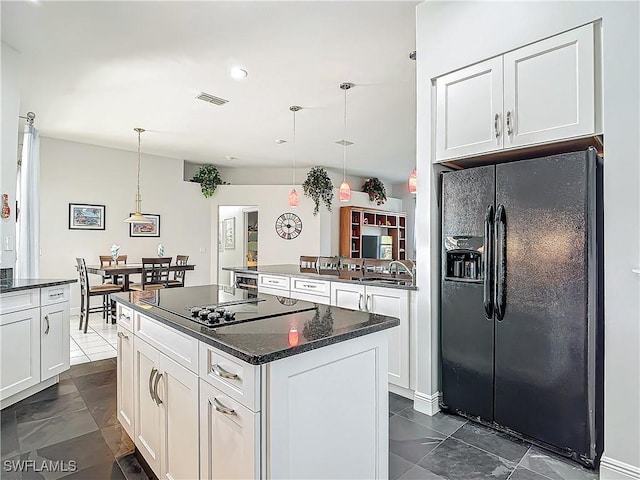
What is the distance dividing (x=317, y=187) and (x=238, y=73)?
425 cm

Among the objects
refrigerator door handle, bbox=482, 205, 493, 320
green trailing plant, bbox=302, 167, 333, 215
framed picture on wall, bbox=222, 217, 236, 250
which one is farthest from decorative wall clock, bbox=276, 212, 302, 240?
refrigerator door handle, bbox=482, 205, 493, 320

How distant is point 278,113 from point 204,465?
4.27m

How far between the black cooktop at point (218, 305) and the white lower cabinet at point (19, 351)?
1.26m

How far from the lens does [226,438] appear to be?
4.16 ft

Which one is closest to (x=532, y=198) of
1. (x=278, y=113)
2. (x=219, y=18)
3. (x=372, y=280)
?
(x=372, y=280)

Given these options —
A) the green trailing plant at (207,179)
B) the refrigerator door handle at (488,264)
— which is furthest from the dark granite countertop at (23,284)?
the green trailing plant at (207,179)

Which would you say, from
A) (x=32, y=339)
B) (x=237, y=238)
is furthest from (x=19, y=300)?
(x=237, y=238)

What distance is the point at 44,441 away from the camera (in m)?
2.20

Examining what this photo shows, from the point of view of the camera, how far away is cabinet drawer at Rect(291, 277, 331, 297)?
3.37 m

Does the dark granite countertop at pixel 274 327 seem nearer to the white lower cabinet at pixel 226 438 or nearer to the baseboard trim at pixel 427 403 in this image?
→ the white lower cabinet at pixel 226 438

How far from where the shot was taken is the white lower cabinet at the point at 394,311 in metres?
2.82

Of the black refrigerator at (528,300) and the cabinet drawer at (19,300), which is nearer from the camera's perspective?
the black refrigerator at (528,300)

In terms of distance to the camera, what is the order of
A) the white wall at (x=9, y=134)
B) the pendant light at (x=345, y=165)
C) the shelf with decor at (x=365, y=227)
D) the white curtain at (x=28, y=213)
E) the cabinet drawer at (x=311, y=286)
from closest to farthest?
the white wall at (x=9, y=134), the cabinet drawer at (x=311, y=286), the white curtain at (x=28, y=213), the pendant light at (x=345, y=165), the shelf with decor at (x=365, y=227)


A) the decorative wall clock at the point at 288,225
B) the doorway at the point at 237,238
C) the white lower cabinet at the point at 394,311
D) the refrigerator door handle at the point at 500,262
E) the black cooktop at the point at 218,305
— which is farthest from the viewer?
the doorway at the point at 237,238
